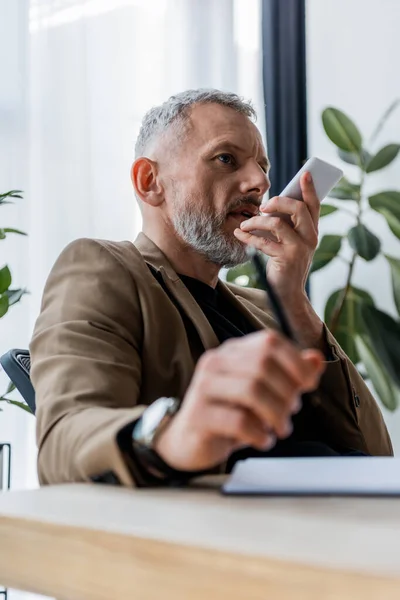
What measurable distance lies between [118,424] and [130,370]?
330 mm

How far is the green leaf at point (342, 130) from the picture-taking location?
311 cm

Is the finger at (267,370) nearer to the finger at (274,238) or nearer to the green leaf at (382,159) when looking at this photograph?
the finger at (274,238)

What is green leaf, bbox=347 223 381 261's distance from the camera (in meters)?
2.96

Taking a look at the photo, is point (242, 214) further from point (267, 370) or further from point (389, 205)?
point (389, 205)

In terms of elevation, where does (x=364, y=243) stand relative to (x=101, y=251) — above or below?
below

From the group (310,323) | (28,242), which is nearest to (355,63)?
(28,242)

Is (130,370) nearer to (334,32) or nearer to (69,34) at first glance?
(69,34)

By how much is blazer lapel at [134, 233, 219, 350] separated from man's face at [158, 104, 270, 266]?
0.37 ft

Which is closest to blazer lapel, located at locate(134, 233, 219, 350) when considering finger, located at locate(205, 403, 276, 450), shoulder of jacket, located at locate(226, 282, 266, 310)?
shoulder of jacket, located at locate(226, 282, 266, 310)

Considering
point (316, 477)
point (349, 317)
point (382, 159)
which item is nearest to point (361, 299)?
point (349, 317)

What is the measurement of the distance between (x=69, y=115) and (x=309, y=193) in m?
1.38

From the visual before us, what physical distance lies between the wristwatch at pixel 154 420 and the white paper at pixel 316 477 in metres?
0.08

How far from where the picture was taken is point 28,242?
253 cm

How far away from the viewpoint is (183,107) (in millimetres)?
1727
